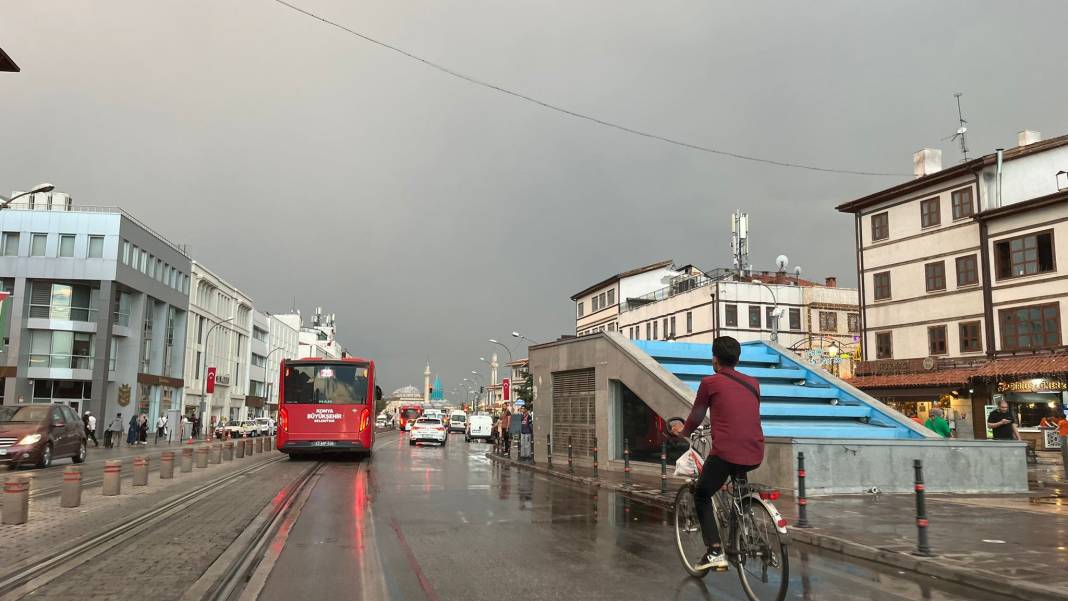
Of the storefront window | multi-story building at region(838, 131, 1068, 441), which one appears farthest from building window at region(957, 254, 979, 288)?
the storefront window

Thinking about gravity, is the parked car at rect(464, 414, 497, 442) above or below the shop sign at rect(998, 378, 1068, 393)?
below

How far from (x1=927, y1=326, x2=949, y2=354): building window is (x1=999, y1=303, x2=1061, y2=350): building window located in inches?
122

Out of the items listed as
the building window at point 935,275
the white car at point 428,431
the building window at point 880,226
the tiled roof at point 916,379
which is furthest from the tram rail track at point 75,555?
the building window at point 880,226

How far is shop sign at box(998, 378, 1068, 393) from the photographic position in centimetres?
2994

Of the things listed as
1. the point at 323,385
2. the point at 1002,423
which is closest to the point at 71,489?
the point at 323,385

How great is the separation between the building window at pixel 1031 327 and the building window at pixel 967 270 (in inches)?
90.5

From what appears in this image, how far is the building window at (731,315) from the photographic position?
54.2m

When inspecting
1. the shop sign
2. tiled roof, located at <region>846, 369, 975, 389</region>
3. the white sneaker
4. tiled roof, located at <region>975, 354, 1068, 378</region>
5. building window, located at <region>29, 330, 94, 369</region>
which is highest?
building window, located at <region>29, 330, 94, 369</region>

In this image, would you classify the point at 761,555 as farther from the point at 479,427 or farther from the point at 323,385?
the point at 479,427

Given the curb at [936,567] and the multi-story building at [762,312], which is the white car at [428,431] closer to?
the multi-story building at [762,312]

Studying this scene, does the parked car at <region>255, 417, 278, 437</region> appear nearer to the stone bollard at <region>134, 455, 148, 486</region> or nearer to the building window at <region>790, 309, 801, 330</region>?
the building window at <region>790, 309, 801, 330</region>

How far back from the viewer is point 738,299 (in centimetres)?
5472

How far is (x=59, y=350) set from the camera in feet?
161

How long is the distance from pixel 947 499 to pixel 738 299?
141 ft
